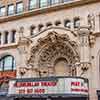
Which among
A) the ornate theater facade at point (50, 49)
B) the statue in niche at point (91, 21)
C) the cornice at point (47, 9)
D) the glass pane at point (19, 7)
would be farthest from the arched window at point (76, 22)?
the glass pane at point (19, 7)

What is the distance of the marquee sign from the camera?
34.1 metres

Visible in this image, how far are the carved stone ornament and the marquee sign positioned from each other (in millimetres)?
3750

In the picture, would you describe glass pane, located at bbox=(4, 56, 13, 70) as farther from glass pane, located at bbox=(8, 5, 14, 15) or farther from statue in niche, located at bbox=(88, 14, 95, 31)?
statue in niche, located at bbox=(88, 14, 95, 31)

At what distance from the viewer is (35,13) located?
138ft

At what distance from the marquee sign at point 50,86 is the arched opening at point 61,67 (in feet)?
13.0

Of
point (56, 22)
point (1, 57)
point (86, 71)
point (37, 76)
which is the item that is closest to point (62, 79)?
point (86, 71)

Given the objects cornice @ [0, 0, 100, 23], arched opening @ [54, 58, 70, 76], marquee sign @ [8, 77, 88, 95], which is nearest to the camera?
marquee sign @ [8, 77, 88, 95]

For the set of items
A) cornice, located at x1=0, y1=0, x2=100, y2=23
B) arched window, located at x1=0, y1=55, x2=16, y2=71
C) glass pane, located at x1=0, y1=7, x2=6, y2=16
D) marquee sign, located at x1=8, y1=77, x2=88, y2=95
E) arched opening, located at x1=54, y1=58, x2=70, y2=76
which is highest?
glass pane, located at x1=0, y1=7, x2=6, y2=16

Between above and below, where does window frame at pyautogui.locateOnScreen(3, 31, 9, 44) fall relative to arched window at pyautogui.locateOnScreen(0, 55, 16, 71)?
above

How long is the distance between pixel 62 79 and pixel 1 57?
12533mm

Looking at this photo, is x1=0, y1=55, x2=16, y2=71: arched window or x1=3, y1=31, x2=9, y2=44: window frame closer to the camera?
x1=0, y1=55, x2=16, y2=71: arched window

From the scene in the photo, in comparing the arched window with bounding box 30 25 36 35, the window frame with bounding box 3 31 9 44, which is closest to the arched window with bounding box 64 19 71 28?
the arched window with bounding box 30 25 36 35

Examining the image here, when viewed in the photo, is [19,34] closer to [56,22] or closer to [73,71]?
[56,22]

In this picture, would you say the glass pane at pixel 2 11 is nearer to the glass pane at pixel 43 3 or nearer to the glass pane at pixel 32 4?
the glass pane at pixel 32 4
